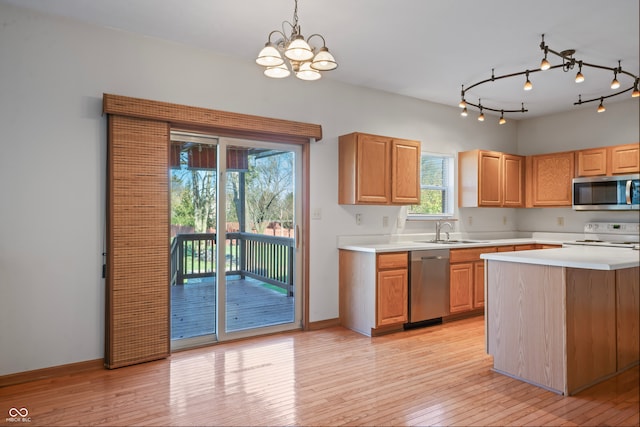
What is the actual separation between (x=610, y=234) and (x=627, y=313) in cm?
263

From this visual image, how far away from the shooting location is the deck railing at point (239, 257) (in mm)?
3441

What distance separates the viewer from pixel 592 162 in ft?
15.8

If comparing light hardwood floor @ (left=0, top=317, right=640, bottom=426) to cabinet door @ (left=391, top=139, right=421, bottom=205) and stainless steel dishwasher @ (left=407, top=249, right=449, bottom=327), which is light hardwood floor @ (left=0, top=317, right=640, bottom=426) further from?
cabinet door @ (left=391, top=139, right=421, bottom=205)

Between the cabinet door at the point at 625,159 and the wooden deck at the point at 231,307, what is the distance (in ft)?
13.2

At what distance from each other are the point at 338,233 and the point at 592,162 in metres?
3.27

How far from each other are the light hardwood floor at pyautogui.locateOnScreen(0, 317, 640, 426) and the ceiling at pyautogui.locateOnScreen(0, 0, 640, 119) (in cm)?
248

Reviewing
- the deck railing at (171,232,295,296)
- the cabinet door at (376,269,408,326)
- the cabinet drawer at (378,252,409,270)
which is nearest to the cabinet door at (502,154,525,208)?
the cabinet drawer at (378,252,409,270)

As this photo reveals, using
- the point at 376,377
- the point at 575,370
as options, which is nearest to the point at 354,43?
the point at 376,377

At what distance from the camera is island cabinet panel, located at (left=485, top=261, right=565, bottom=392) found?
8.21ft

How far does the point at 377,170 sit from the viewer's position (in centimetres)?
410

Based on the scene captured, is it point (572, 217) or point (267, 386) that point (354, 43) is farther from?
point (572, 217)

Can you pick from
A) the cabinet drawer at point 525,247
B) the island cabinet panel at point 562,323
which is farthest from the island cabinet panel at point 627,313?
the cabinet drawer at point 525,247

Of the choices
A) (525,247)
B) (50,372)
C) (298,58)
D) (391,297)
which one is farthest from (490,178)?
(50,372)

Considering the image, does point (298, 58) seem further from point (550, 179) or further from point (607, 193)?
point (550, 179)
